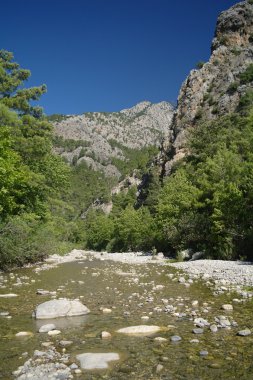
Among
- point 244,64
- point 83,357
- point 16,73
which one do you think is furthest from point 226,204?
point 244,64

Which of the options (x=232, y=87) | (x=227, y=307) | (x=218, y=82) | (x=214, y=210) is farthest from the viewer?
(x=218, y=82)

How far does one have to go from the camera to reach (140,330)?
376 inches

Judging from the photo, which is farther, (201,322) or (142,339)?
(201,322)

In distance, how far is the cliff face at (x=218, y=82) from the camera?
331 ft

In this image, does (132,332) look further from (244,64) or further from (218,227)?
(244,64)

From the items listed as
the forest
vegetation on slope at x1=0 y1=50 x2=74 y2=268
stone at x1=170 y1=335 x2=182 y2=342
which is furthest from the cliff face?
stone at x1=170 y1=335 x2=182 y2=342

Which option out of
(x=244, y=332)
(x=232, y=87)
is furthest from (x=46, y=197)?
(x=232, y=87)

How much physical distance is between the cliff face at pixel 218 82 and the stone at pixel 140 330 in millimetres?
91367

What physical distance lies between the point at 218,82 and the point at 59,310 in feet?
361

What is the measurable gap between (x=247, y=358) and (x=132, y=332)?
3.17 metres

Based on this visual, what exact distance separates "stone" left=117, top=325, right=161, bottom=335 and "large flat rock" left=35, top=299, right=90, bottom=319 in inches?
99.4

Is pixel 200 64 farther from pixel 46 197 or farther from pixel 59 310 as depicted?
pixel 59 310

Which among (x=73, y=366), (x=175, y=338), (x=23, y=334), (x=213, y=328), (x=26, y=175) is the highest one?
(x=26, y=175)

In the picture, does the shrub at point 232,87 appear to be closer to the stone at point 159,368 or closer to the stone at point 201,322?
the stone at point 201,322
